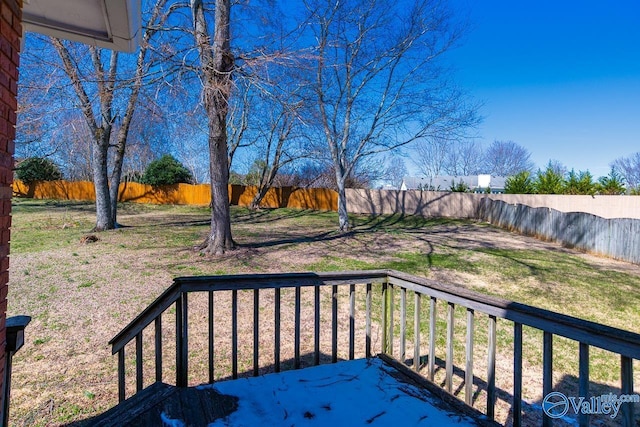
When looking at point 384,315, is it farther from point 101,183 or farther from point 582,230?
point 101,183

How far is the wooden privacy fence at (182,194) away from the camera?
22.8 m

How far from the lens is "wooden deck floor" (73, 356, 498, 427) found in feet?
7.00

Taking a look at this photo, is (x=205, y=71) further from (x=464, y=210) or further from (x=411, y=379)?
(x=464, y=210)

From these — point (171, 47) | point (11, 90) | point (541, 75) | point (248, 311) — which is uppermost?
point (541, 75)

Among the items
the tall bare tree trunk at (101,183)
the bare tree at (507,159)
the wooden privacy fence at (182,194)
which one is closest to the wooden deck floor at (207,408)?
the tall bare tree trunk at (101,183)

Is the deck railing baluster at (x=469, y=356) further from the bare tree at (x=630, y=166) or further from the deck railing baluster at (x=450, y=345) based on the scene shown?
the bare tree at (x=630, y=166)

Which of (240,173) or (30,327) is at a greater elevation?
(240,173)

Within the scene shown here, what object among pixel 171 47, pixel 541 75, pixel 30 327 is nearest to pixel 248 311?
pixel 30 327

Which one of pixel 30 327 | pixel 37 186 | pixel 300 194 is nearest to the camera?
pixel 30 327

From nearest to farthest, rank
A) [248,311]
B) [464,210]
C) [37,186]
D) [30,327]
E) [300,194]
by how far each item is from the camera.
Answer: [30,327], [248,311], [464,210], [300,194], [37,186]

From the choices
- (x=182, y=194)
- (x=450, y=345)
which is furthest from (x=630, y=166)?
(x=450, y=345)

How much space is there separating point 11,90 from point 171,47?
6.25 metres

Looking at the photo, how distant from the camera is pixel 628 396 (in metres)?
1.73

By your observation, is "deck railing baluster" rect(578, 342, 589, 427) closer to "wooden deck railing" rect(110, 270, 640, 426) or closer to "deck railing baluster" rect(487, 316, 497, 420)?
"wooden deck railing" rect(110, 270, 640, 426)
